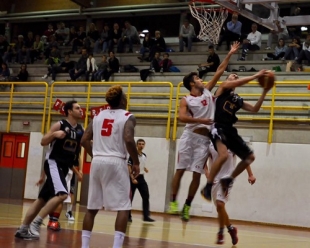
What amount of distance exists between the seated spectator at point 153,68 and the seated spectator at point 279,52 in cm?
416

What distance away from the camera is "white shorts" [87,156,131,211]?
26.7 feet

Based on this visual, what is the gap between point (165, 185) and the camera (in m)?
21.5

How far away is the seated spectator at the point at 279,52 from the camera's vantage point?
22.4 metres

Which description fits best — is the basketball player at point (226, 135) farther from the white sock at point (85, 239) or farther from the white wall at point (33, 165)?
the white wall at point (33, 165)

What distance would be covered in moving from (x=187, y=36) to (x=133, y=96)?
427 cm

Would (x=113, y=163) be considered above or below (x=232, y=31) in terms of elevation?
below

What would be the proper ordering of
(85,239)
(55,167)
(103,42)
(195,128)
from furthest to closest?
1. (103,42)
2. (55,167)
3. (195,128)
4. (85,239)

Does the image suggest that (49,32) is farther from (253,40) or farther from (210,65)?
(210,65)

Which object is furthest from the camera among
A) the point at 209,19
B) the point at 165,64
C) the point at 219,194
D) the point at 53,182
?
the point at 165,64

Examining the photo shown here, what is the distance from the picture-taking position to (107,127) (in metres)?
8.23

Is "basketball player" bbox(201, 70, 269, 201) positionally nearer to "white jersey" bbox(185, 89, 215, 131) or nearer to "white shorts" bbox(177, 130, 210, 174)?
"white jersey" bbox(185, 89, 215, 131)

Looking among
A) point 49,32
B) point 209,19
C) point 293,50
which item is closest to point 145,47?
point 293,50

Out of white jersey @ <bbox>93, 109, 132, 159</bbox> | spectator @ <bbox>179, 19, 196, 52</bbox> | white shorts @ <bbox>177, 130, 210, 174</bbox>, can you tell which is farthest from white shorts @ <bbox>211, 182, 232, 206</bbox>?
spectator @ <bbox>179, 19, 196, 52</bbox>

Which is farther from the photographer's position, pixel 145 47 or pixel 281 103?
pixel 145 47
